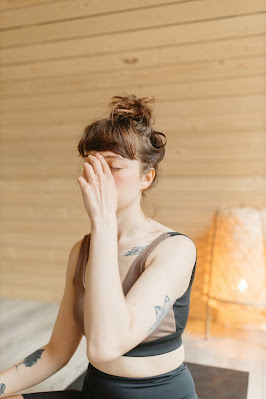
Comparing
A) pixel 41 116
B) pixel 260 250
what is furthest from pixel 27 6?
pixel 260 250

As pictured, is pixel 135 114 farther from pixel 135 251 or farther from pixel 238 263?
pixel 238 263

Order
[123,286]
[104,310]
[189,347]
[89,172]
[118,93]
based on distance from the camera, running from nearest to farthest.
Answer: [104,310] < [89,172] < [123,286] < [189,347] < [118,93]

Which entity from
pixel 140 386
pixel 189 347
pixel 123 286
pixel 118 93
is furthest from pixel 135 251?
pixel 118 93

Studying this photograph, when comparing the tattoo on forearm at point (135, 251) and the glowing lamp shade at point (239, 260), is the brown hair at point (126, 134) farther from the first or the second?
the glowing lamp shade at point (239, 260)

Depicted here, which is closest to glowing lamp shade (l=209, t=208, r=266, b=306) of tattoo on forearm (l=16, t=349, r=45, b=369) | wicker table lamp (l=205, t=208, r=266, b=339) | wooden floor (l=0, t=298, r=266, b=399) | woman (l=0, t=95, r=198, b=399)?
wicker table lamp (l=205, t=208, r=266, b=339)

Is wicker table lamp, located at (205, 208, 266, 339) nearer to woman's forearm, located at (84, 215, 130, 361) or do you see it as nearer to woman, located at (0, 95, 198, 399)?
woman, located at (0, 95, 198, 399)

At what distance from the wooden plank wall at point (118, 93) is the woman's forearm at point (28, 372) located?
182cm

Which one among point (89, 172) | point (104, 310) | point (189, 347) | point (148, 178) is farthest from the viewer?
point (189, 347)

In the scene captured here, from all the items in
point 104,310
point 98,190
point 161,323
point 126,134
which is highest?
point 126,134

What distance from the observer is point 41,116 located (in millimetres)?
3254

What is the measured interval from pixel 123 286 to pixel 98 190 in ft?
0.88

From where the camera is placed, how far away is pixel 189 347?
2348 mm

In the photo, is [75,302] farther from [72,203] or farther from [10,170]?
[10,170]

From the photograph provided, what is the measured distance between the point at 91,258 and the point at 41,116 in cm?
259
